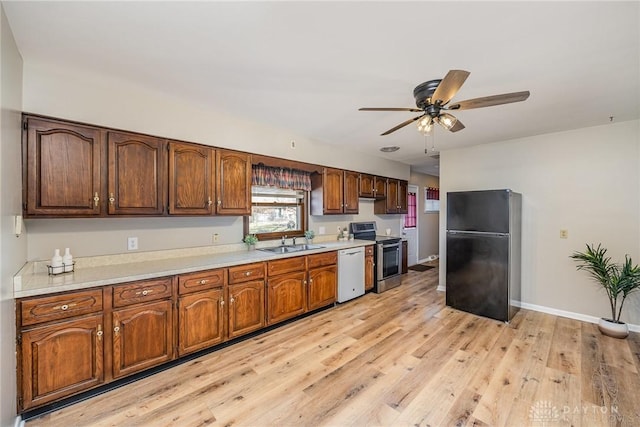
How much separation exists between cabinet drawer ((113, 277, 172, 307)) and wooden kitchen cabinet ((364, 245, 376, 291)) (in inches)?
115

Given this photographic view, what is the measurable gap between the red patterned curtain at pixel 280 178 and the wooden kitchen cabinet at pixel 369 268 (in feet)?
4.66

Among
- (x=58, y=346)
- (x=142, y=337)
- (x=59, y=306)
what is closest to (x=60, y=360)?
(x=58, y=346)

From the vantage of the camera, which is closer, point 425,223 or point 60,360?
point 60,360

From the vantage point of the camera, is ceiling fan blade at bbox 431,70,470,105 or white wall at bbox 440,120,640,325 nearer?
ceiling fan blade at bbox 431,70,470,105

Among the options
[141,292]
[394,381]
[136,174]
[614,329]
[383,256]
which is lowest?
[394,381]

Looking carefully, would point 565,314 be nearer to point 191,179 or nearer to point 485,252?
point 485,252

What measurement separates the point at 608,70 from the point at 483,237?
2.02 m

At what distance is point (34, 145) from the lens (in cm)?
197

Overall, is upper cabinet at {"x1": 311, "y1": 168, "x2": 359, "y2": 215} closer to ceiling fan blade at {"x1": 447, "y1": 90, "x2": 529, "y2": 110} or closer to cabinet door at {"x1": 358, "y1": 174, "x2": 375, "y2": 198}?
cabinet door at {"x1": 358, "y1": 174, "x2": 375, "y2": 198}

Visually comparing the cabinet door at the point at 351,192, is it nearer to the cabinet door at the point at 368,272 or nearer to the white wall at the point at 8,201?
the cabinet door at the point at 368,272

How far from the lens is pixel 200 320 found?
99.0 inches

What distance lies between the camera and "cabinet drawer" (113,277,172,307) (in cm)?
207

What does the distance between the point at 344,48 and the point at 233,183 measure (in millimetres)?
1866

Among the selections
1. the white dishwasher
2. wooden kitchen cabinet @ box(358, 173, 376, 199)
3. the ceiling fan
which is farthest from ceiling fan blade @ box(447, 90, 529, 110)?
wooden kitchen cabinet @ box(358, 173, 376, 199)
